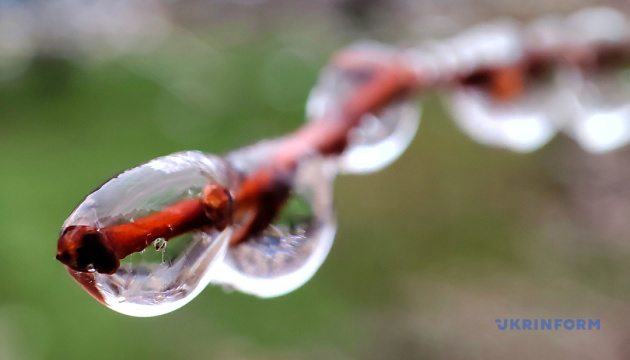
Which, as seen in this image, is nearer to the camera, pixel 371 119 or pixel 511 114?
pixel 371 119

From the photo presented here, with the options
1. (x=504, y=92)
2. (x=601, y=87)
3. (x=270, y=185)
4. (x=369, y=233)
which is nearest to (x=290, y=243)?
(x=270, y=185)

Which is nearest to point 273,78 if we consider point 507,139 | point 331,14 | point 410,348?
point 331,14

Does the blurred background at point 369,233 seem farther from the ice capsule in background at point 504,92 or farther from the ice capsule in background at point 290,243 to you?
the ice capsule in background at point 290,243

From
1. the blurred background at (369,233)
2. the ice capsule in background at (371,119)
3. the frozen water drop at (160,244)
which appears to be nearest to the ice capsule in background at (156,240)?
the frozen water drop at (160,244)

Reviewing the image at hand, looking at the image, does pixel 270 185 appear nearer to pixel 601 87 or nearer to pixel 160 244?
pixel 160 244

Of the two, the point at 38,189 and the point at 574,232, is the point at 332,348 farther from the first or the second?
the point at 38,189

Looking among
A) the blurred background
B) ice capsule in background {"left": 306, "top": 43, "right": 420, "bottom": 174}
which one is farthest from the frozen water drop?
the blurred background

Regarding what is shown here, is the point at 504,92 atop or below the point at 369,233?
below
